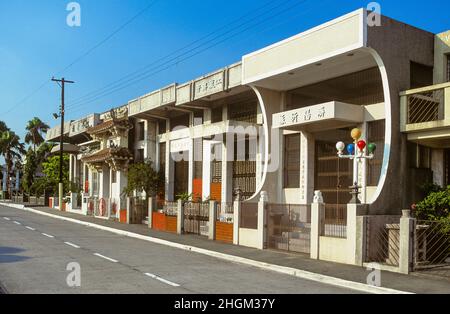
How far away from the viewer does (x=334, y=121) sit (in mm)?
18938

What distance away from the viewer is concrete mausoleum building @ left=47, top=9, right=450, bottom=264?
16.6 meters

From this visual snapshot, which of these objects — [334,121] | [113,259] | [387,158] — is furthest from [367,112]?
[113,259]

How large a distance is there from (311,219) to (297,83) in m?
7.30

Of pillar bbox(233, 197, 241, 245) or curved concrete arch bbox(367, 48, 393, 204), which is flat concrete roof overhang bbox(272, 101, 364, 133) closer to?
curved concrete arch bbox(367, 48, 393, 204)

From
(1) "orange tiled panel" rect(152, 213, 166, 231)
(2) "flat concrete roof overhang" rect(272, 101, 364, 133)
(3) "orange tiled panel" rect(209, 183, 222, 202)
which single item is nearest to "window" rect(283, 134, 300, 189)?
(2) "flat concrete roof overhang" rect(272, 101, 364, 133)

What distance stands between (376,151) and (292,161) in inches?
187

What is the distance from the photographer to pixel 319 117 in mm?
18125

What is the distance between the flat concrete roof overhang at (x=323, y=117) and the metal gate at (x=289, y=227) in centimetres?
335

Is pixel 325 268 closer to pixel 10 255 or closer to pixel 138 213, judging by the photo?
pixel 10 255

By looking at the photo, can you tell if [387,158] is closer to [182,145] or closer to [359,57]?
[359,57]

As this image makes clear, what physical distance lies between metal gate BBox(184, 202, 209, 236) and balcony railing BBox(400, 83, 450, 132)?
10128 millimetres

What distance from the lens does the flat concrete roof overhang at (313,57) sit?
1653 centimetres

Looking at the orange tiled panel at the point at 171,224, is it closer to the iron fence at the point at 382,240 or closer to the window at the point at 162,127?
the window at the point at 162,127

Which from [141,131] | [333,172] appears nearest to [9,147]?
[141,131]
